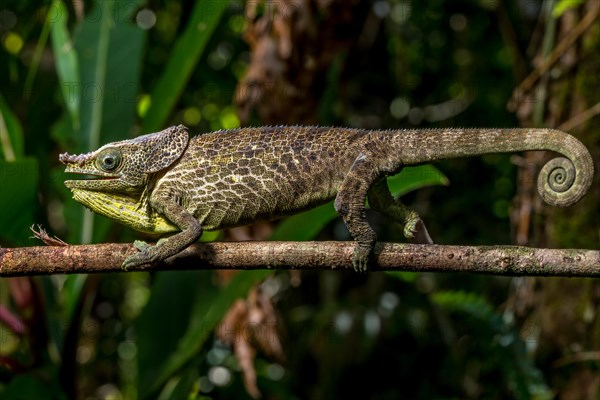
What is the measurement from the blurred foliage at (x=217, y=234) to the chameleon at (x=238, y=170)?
0.33 m

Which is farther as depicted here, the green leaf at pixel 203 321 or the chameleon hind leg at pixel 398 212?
the green leaf at pixel 203 321

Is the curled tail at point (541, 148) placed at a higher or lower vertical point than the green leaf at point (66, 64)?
higher

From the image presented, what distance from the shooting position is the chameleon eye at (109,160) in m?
2.00

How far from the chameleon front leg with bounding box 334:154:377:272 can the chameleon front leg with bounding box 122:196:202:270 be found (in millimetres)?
387

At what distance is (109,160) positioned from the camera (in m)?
2.01

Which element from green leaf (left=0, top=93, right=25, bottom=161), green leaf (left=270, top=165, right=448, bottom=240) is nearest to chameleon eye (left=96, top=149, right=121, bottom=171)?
green leaf (left=270, top=165, right=448, bottom=240)

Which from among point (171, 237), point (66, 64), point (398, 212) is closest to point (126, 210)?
point (171, 237)

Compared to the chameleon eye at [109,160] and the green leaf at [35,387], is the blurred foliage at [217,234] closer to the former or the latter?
the green leaf at [35,387]

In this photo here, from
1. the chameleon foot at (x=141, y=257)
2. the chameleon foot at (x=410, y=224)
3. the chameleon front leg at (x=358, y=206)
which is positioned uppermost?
the chameleon front leg at (x=358, y=206)

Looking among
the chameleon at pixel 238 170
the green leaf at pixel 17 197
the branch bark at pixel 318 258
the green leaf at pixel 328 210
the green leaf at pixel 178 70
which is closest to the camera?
the branch bark at pixel 318 258

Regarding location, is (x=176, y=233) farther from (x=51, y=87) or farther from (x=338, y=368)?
(x=51, y=87)

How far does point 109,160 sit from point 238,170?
14.0 inches

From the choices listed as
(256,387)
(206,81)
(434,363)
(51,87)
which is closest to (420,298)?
(434,363)

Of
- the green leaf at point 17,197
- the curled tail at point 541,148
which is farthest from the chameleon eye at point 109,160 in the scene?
the curled tail at point 541,148
